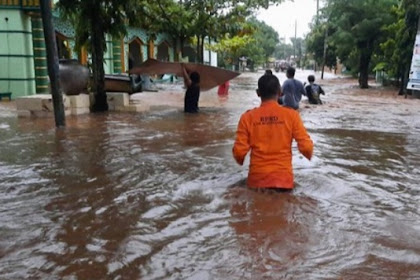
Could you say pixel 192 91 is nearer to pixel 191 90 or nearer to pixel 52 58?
pixel 191 90

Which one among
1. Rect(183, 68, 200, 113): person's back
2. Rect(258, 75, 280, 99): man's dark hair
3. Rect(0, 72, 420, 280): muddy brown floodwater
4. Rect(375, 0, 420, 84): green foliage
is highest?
Rect(375, 0, 420, 84): green foliage

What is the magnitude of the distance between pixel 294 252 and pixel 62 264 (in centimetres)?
163

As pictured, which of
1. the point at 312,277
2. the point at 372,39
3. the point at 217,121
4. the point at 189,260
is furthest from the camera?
the point at 372,39

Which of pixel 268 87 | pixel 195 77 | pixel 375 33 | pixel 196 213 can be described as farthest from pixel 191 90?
pixel 375 33

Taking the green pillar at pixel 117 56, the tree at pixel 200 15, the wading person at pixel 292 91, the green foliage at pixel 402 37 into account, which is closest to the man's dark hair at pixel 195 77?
Answer: the wading person at pixel 292 91

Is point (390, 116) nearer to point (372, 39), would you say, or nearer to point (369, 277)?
point (369, 277)

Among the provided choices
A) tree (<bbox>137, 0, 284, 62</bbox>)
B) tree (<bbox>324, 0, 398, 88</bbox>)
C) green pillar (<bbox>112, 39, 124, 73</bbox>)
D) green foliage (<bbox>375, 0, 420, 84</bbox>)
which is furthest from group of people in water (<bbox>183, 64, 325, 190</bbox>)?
tree (<bbox>324, 0, 398, 88</bbox>)

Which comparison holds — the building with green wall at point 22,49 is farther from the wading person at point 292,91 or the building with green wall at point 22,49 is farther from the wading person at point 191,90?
the wading person at point 292,91

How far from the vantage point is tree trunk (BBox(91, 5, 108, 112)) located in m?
12.6

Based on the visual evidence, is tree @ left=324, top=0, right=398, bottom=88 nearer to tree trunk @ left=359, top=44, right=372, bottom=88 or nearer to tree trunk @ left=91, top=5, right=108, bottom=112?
tree trunk @ left=359, top=44, right=372, bottom=88

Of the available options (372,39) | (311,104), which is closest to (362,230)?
(311,104)

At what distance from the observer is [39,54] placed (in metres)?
16.8

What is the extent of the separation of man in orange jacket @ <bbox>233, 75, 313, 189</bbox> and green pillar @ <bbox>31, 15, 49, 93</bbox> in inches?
537

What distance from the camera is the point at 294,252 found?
11.5ft
